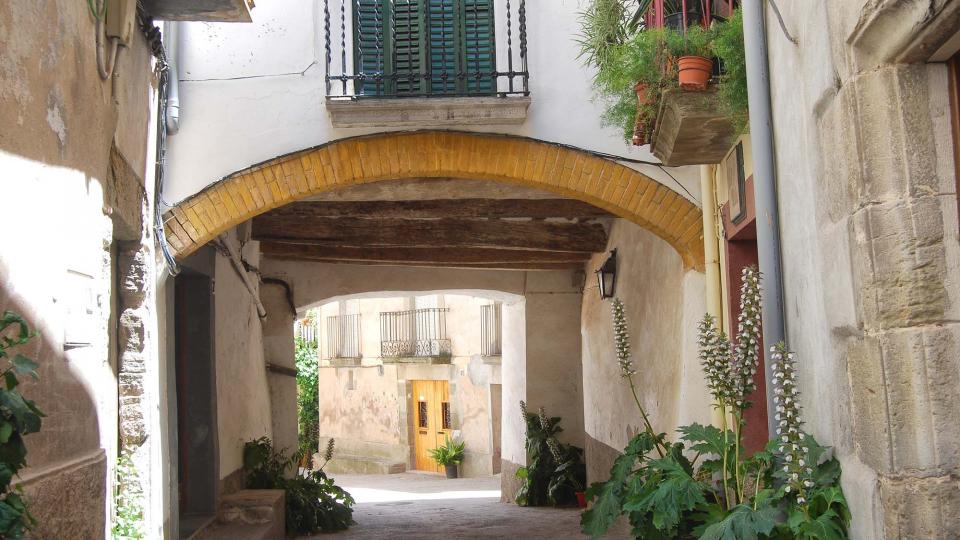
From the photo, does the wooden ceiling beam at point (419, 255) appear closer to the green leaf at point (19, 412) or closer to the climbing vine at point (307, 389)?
the green leaf at point (19, 412)

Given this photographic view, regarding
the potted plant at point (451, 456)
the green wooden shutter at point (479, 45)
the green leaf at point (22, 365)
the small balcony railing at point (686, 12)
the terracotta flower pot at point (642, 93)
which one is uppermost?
the green wooden shutter at point (479, 45)

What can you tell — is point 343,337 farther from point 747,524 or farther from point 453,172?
point 747,524

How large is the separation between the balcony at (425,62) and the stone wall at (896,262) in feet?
12.5

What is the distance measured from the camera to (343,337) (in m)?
28.3

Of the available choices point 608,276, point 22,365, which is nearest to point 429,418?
point 608,276

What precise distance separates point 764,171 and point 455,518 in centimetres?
788

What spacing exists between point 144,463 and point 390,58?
10.4 feet

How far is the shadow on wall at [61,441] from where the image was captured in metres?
3.83

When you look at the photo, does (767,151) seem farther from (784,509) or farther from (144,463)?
(144,463)

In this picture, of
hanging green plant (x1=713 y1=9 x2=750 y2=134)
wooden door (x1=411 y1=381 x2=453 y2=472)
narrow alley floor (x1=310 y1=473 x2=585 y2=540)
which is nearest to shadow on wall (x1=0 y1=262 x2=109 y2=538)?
hanging green plant (x1=713 y1=9 x2=750 y2=134)

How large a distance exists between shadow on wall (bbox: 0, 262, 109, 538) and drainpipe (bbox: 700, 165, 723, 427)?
3.59 metres

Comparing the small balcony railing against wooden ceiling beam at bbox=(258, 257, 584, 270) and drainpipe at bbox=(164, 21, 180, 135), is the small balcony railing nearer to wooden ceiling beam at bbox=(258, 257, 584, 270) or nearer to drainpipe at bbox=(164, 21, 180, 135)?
drainpipe at bbox=(164, 21, 180, 135)

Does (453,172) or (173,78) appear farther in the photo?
(453,172)

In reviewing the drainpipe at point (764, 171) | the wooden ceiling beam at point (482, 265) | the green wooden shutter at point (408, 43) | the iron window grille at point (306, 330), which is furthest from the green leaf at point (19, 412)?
the iron window grille at point (306, 330)
